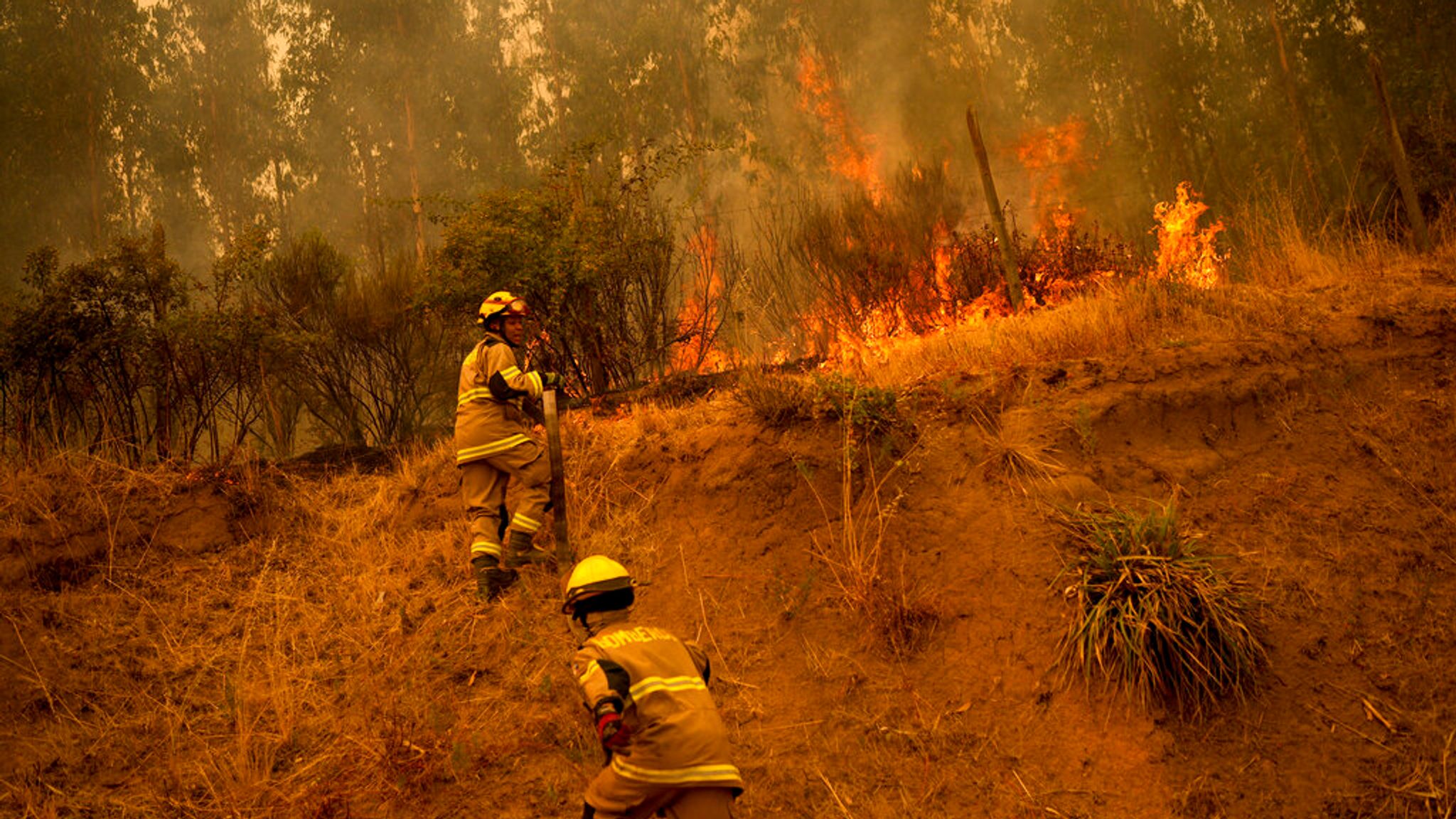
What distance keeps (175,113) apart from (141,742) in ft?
96.2

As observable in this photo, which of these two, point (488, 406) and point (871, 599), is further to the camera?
point (488, 406)

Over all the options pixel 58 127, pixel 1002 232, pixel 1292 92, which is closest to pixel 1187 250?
pixel 1002 232

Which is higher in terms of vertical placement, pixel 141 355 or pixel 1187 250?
pixel 141 355

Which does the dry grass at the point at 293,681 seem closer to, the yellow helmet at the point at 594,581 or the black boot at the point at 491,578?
the black boot at the point at 491,578

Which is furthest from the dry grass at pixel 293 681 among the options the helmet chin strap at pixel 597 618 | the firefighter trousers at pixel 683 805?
the helmet chin strap at pixel 597 618

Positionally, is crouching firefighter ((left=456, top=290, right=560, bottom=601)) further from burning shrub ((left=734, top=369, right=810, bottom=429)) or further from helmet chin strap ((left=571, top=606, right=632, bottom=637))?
helmet chin strap ((left=571, top=606, right=632, bottom=637))

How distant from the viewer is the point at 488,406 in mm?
6305

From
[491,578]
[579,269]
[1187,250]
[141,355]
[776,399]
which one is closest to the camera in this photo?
[491,578]

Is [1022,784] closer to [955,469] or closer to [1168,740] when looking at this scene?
[1168,740]

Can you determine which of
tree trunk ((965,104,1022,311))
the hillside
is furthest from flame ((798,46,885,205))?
the hillside

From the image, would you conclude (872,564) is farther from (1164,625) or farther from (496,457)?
(496,457)

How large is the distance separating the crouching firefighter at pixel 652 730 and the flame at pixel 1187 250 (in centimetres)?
654

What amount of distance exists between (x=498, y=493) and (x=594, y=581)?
310 centimetres

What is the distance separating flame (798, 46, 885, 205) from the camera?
29.6 meters
